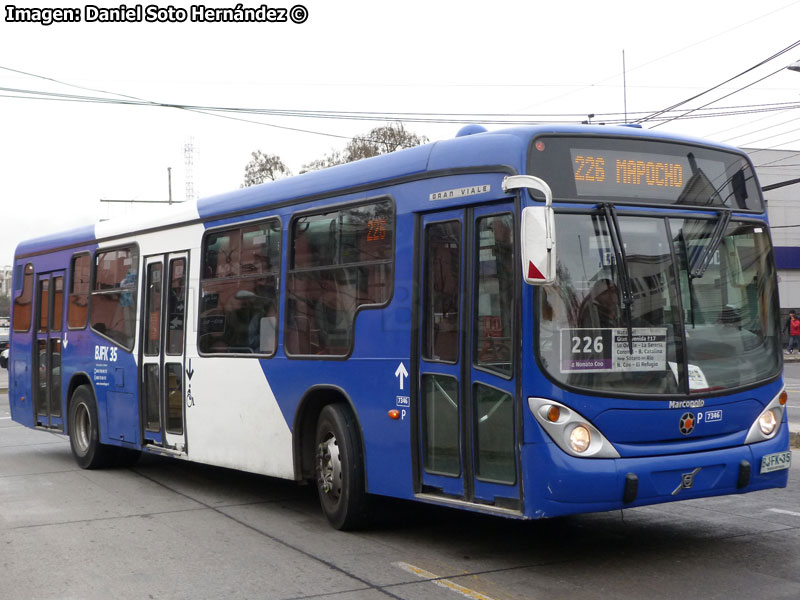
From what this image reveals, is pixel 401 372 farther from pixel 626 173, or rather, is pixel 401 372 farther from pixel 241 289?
pixel 241 289

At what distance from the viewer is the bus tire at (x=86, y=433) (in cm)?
1295

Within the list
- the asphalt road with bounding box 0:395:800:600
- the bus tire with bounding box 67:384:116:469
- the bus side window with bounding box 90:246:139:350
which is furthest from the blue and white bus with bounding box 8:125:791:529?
the bus tire with bounding box 67:384:116:469

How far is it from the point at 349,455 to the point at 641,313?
9.01ft

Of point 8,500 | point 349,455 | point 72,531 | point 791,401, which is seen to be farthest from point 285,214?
point 791,401

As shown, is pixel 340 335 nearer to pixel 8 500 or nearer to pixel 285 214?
pixel 285 214

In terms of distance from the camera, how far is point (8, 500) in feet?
34.5

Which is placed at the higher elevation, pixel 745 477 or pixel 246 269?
pixel 246 269

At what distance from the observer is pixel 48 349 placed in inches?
567

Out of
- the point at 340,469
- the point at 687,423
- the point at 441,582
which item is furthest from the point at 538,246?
the point at 340,469

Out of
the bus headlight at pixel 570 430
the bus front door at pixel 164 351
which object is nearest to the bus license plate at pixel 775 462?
the bus headlight at pixel 570 430

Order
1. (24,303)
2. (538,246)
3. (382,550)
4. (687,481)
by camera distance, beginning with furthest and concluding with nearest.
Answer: (24,303) → (382,550) → (687,481) → (538,246)

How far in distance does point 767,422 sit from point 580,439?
1657mm

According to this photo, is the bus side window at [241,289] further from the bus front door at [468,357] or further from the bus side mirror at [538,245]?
the bus side mirror at [538,245]

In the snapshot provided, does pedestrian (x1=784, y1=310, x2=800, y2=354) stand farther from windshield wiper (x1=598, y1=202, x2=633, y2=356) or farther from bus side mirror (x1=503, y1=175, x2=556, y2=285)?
bus side mirror (x1=503, y1=175, x2=556, y2=285)
